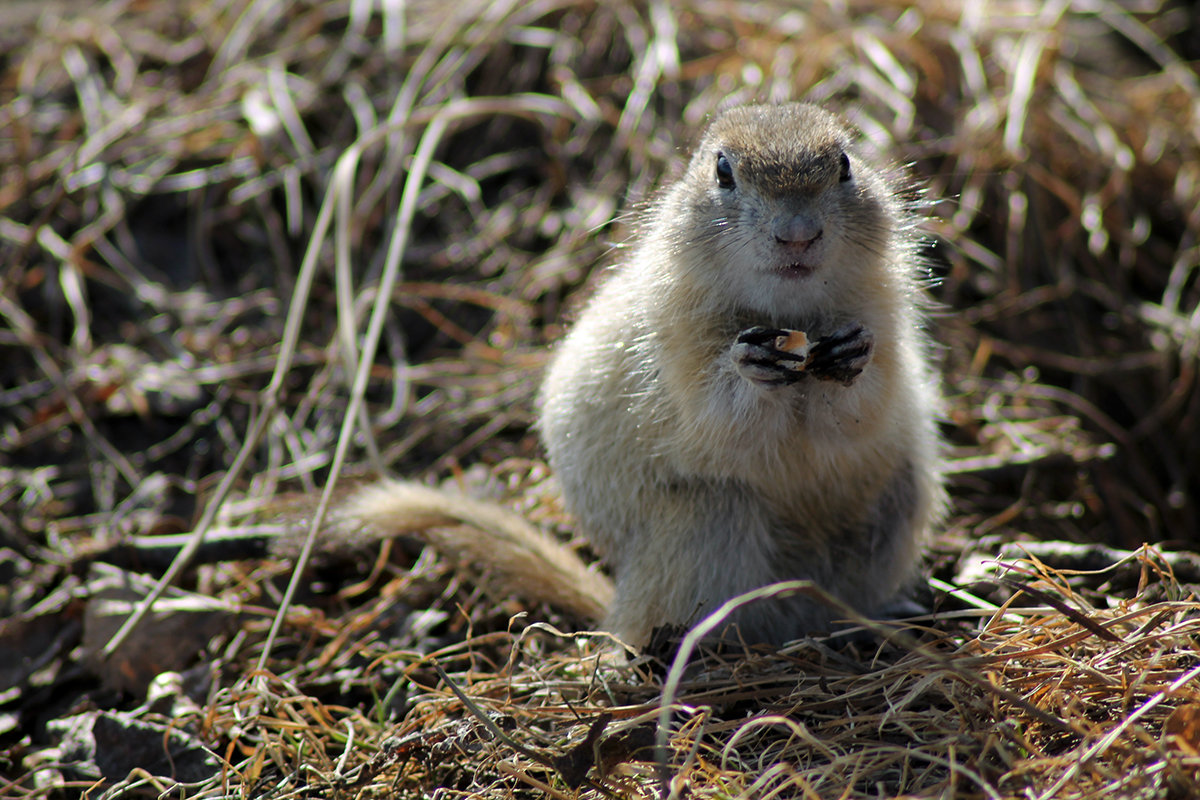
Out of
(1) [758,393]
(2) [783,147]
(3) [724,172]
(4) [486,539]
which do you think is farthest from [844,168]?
(4) [486,539]

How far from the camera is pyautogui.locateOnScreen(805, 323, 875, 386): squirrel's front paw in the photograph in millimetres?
2326

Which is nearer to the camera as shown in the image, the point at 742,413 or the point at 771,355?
the point at 771,355

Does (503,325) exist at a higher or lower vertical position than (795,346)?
lower

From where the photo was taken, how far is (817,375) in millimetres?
2352

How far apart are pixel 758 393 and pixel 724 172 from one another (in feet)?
1.92

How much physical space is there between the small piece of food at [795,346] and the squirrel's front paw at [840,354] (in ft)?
0.07

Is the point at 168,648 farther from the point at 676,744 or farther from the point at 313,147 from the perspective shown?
the point at 313,147

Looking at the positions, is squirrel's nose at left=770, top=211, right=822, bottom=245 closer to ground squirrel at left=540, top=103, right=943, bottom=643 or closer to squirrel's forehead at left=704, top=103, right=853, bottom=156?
ground squirrel at left=540, top=103, right=943, bottom=643

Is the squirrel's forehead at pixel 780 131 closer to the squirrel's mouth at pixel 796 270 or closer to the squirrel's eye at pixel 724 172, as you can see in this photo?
the squirrel's eye at pixel 724 172

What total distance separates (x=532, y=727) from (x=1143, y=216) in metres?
3.75

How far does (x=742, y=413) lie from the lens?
2.49 m

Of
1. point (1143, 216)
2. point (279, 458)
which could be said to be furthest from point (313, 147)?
point (1143, 216)

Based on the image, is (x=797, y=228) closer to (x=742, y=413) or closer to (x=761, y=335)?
(x=761, y=335)

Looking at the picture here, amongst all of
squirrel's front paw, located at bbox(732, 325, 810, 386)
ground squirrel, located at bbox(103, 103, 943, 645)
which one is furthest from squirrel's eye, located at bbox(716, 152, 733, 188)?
squirrel's front paw, located at bbox(732, 325, 810, 386)
